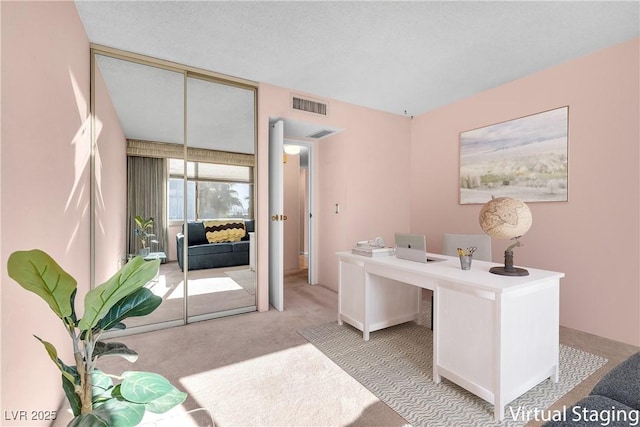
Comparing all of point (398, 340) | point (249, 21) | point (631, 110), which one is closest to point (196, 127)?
point (249, 21)

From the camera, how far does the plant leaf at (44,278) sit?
0.74 metres

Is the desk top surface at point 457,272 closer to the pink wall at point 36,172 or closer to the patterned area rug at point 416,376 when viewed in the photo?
the patterned area rug at point 416,376

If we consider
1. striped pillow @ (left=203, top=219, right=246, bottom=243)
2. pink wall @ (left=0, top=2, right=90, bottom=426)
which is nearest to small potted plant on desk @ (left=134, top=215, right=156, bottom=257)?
striped pillow @ (left=203, top=219, right=246, bottom=243)

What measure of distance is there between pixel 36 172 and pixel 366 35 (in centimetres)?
231

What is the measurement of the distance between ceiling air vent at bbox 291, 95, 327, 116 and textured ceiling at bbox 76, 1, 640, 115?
1.01 ft

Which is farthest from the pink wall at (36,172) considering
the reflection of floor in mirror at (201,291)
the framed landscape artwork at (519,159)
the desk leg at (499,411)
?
the framed landscape artwork at (519,159)

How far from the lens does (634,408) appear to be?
3.14ft

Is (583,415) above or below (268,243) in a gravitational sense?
below

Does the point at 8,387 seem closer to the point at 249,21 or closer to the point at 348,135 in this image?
the point at 249,21

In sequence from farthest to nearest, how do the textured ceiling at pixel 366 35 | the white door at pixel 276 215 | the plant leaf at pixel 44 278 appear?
the white door at pixel 276 215 < the textured ceiling at pixel 366 35 < the plant leaf at pixel 44 278

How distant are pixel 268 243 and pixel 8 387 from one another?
2368 millimetres

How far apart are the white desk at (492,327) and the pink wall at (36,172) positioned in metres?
2.00

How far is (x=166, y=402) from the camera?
867 millimetres

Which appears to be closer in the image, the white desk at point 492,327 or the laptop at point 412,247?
the white desk at point 492,327
